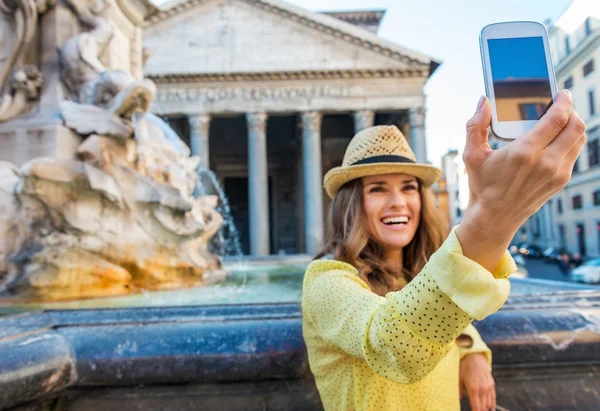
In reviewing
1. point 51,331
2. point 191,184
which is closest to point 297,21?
point 191,184

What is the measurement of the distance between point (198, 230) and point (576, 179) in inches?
1188

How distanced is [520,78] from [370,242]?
2.42ft

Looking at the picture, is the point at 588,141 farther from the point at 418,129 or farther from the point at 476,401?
the point at 476,401

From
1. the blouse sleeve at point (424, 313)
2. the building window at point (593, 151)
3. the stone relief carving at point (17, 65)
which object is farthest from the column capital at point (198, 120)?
the building window at point (593, 151)

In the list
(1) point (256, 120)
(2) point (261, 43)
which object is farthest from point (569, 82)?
(1) point (256, 120)

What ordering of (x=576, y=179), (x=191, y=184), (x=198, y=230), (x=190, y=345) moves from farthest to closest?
(x=576, y=179) → (x=191, y=184) → (x=198, y=230) → (x=190, y=345)

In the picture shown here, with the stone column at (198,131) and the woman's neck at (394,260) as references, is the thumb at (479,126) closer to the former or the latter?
the woman's neck at (394,260)

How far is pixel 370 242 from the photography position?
136 cm

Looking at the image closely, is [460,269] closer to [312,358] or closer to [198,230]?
[312,358]

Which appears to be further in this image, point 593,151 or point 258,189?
point 593,151

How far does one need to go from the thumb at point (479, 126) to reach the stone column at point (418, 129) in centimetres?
2065

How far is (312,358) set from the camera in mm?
1216

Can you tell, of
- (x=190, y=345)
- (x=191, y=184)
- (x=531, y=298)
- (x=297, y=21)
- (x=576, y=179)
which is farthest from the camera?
(x=576, y=179)

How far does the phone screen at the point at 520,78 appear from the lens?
69cm
